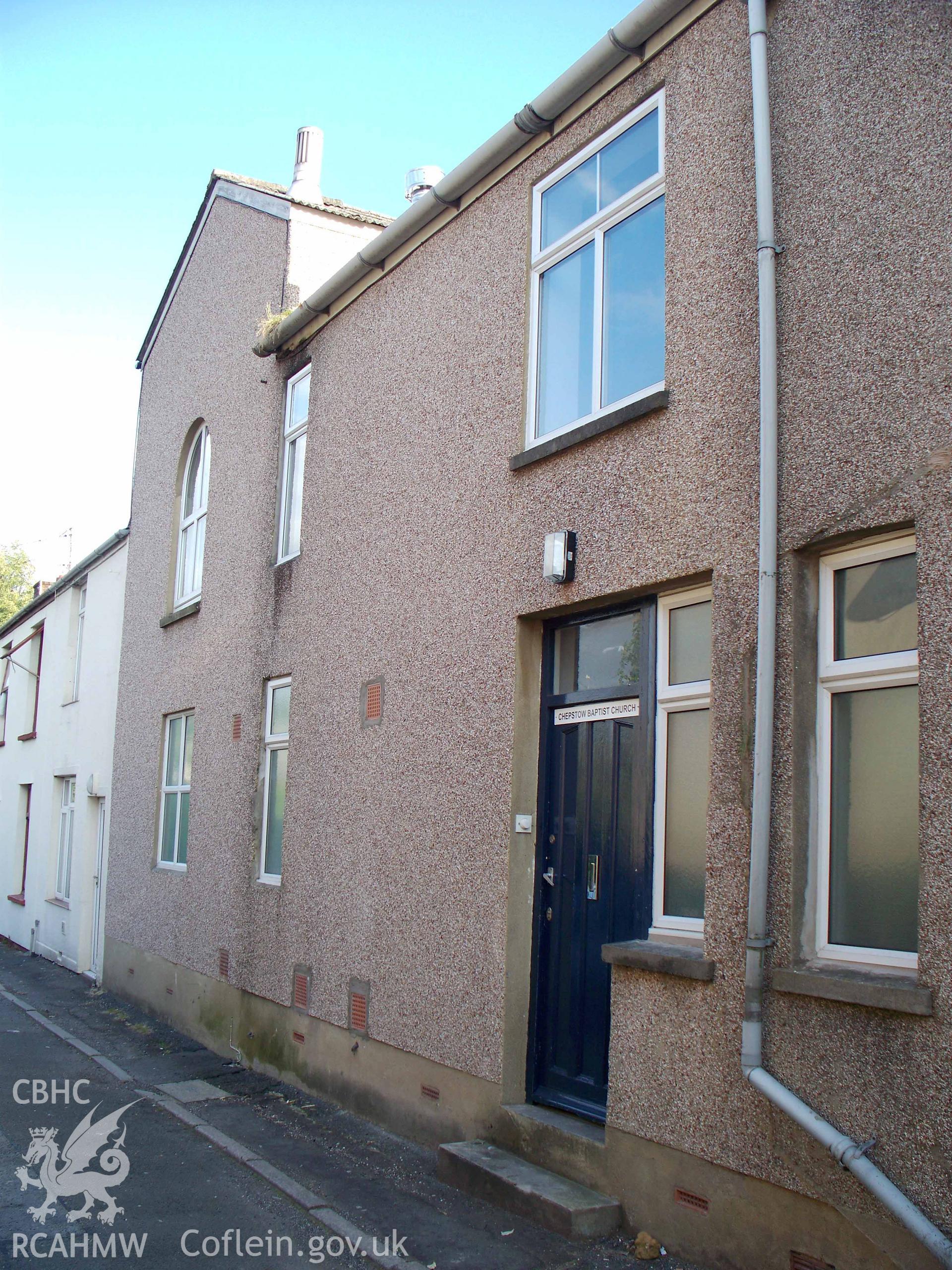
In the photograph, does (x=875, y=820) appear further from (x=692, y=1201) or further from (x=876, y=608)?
(x=692, y=1201)

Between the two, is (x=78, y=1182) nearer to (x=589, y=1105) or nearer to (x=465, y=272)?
(x=589, y=1105)

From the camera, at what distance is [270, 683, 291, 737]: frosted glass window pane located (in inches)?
396

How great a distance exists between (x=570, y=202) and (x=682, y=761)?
3.60 m

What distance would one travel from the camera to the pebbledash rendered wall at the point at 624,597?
4.41m

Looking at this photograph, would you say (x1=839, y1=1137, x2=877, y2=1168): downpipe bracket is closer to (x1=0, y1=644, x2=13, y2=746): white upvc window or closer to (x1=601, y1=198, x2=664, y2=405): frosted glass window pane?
(x1=601, y1=198, x2=664, y2=405): frosted glass window pane

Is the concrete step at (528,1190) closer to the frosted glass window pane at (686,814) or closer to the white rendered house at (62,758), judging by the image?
the frosted glass window pane at (686,814)

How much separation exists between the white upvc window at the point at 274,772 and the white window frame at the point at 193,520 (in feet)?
9.62

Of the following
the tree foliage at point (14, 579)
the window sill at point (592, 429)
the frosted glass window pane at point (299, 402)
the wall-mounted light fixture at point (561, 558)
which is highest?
the tree foliage at point (14, 579)

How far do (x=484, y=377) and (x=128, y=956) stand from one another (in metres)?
9.03

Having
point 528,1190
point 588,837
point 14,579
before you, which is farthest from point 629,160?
point 14,579

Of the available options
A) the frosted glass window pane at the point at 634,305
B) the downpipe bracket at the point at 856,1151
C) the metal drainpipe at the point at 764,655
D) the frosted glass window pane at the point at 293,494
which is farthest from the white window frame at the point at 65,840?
the downpipe bracket at the point at 856,1151

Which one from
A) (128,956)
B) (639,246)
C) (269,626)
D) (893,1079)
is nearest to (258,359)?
(269,626)

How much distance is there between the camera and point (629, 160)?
6.48m

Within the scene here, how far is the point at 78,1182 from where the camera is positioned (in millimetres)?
6395
